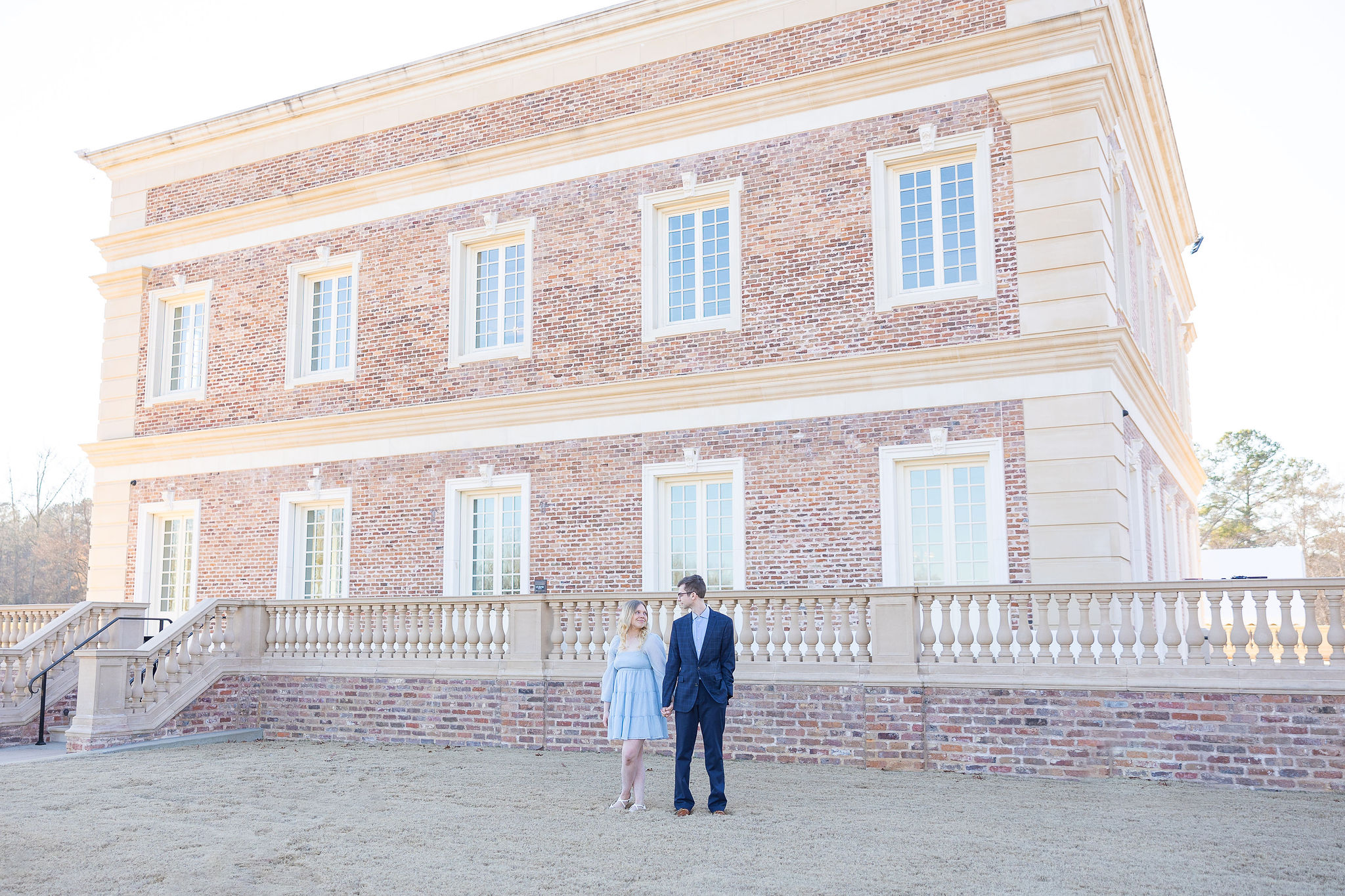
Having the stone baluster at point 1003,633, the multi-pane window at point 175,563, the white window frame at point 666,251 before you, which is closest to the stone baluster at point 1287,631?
the stone baluster at point 1003,633

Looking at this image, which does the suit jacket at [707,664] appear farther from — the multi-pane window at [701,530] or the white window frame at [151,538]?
the white window frame at [151,538]

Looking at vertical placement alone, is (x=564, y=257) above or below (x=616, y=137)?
below

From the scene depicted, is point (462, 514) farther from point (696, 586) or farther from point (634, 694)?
point (696, 586)

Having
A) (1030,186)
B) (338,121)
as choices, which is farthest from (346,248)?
(1030,186)

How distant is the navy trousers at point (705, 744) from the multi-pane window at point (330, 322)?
12.5 m

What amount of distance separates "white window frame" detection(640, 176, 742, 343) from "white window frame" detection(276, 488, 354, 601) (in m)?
6.14

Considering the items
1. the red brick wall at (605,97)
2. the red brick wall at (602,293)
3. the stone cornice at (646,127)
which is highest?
the red brick wall at (605,97)

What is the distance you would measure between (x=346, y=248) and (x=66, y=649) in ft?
25.6

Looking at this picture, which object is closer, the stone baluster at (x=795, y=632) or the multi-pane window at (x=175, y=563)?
the stone baluster at (x=795, y=632)

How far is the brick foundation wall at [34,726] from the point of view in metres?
14.5

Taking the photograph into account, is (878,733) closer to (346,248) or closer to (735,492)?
(735,492)

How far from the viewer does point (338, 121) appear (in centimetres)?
1964

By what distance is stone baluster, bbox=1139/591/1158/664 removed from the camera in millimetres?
10539

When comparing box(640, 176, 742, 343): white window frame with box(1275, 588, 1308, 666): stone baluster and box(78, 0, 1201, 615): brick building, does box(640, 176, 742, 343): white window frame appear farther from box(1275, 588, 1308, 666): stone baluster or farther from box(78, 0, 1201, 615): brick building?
box(1275, 588, 1308, 666): stone baluster
